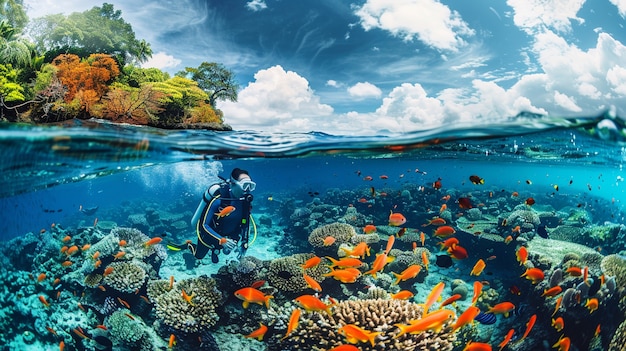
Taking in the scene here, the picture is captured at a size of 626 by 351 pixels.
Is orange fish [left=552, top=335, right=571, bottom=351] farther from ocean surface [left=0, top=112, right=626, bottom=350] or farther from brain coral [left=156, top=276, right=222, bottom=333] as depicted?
brain coral [left=156, top=276, right=222, bottom=333]

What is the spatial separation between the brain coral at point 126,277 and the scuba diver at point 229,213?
62.6 inches

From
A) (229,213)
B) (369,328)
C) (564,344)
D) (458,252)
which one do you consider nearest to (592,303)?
(564,344)

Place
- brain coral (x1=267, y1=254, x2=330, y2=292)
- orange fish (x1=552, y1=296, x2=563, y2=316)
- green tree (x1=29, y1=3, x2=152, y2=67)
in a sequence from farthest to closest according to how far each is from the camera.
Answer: green tree (x1=29, y1=3, x2=152, y2=67) → brain coral (x1=267, y1=254, x2=330, y2=292) → orange fish (x1=552, y1=296, x2=563, y2=316)

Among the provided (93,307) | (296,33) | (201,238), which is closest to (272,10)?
(296,33)

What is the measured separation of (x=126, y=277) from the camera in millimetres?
8648

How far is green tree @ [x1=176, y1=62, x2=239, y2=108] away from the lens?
765 inches

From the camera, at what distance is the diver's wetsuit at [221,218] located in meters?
8.55

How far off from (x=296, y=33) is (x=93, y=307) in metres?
11.3

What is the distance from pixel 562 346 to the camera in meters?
6.52

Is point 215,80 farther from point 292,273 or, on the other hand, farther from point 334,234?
point 292,273

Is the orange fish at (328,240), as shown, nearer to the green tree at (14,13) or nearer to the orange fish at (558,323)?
the orange fish at (558,323)

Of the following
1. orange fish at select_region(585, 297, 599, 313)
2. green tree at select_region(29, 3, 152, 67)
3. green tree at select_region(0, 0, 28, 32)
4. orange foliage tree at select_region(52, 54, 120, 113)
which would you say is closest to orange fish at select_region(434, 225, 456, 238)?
orange fish at select_region(585, 297, 599, 313)

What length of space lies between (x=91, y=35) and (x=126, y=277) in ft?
54.2

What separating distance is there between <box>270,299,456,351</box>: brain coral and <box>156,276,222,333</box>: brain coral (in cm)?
174
